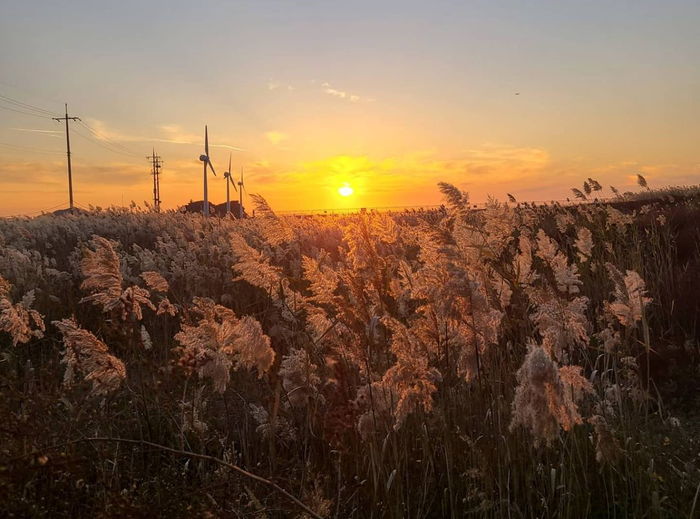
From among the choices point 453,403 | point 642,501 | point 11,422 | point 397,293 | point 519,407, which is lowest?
point 642,501

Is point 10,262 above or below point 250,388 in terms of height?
above

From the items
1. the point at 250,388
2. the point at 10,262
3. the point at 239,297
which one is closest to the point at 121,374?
the point at 250,388

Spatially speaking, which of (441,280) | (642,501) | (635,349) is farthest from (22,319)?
(635,349)

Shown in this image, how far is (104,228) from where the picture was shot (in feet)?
60.3

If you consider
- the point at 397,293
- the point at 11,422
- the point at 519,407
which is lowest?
the point at 11,422

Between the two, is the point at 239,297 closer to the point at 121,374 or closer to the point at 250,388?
the point at 250,388

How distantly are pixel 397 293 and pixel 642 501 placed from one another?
1665 millimetres

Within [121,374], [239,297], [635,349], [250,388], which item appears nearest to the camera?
[121,374]

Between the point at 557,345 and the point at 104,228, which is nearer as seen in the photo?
the point at 557,345

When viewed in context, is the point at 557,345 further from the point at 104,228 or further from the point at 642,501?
the point at 104,228

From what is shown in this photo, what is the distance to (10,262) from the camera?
9055 mm

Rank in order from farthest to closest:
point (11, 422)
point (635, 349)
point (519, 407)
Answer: point (635, 349), point (11, 422), point (519, 407)

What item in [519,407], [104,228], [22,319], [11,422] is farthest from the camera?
[104,228]

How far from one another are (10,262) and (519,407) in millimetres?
9018
